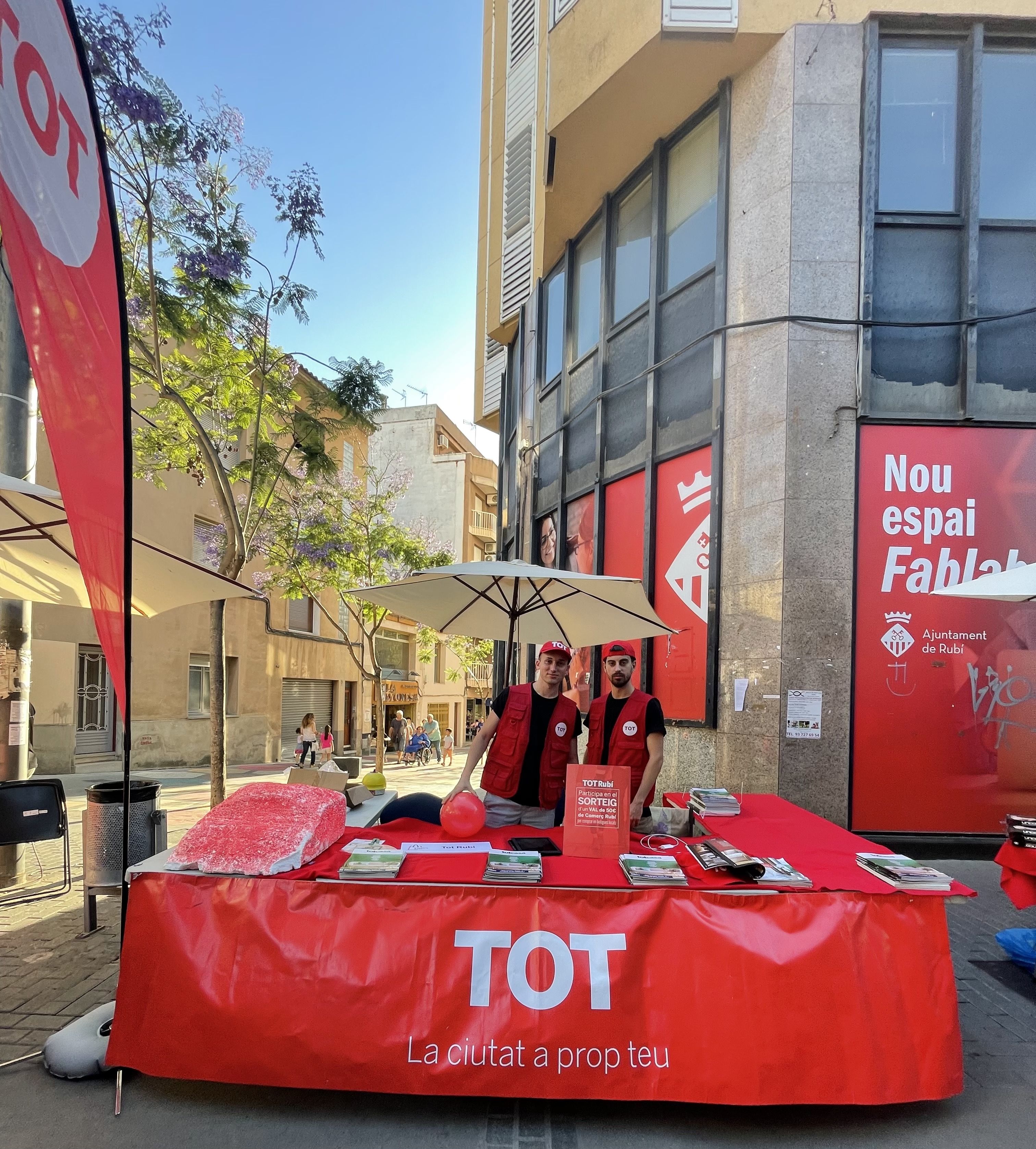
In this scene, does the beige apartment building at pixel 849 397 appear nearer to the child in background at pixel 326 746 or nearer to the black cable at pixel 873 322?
the black cable at pixel 873 322

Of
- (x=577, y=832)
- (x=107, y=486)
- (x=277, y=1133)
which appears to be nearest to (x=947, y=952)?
(x=577, y=832)

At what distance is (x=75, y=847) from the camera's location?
336 inches

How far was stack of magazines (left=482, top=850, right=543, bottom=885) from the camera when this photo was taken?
3.38m

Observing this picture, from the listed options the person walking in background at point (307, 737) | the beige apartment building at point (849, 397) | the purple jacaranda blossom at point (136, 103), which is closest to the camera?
the beige apartment building at point (849, 397)

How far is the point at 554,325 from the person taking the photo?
44.0ft

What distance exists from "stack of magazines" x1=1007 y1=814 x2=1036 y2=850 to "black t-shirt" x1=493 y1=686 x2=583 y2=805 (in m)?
2.39

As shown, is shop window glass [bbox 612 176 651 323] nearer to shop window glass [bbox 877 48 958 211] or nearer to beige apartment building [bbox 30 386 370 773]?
shop window glass [bbox 877 48 958 211]

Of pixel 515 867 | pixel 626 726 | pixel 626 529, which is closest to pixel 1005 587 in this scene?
pixel 626 726

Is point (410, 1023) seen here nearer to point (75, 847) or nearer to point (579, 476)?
point (75, 847)

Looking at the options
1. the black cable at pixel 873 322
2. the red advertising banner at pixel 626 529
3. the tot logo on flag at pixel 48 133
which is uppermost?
the black cable at pixel 873 322

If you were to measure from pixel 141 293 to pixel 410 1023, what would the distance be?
28.0 feet

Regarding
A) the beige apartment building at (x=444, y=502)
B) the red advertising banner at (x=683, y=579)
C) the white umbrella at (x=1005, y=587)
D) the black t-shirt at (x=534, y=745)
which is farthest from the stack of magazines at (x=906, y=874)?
the beige apartment building at (x=444, y=502)

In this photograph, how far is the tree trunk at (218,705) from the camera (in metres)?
8.05

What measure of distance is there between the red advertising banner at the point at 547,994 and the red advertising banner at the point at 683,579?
5197 mm
